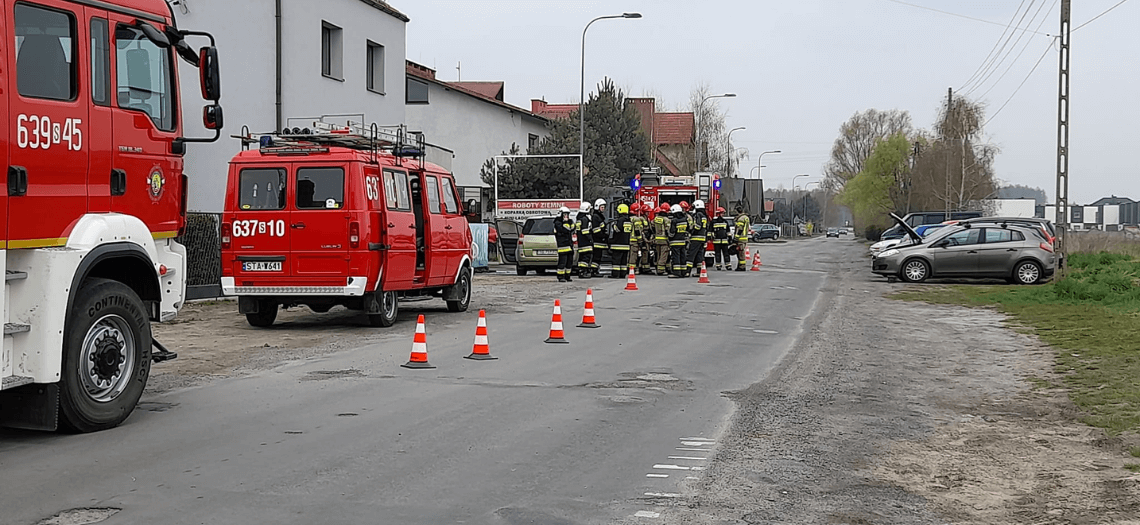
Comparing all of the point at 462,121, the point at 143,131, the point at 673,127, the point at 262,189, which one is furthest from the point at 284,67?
the point at 673,127

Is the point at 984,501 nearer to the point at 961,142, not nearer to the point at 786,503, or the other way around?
the point at 786,503

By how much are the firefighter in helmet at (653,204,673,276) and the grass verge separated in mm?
6686

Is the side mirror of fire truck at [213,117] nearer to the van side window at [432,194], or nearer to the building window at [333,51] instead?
the van side window at [432,194]

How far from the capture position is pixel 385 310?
15273 millimetres

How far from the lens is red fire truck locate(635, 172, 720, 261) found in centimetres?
3438

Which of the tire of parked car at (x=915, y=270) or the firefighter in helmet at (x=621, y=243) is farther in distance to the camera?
the firefighter in helmet at (x=621, y=243)

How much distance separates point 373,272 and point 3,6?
25.9ft

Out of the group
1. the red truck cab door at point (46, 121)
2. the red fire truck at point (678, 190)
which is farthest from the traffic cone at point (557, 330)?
the red fire truck at point (678, 190)

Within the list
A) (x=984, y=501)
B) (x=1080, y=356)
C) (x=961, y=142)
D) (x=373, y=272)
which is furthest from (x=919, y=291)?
(x=961, y=142)

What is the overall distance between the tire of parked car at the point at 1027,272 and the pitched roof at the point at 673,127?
176ft

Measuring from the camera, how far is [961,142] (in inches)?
2014

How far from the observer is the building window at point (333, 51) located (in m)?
27.2

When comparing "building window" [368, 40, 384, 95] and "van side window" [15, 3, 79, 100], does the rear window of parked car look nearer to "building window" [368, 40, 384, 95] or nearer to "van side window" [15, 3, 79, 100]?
"building window" [368, 40, 384, 95]

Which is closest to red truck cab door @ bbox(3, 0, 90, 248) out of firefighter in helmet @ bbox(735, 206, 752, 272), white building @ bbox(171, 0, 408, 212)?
white building @ bbox(171, 0, 408, 212)
